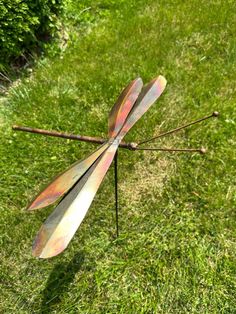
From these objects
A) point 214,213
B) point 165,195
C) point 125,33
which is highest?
point 125,33

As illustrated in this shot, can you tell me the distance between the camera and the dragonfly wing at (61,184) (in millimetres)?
1721

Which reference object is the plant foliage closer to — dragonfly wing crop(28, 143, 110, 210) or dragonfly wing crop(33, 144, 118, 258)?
dragonfly wing crop(28, 143, 110, 210)

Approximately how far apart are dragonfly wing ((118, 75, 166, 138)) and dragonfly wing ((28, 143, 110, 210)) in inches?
11.1

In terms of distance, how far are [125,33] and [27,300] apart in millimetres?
2989

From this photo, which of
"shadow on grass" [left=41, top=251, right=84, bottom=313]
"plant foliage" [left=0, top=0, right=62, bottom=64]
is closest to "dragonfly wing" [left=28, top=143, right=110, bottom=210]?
"shadow on grass" [left=41, top=251, right=84, bottom=313]

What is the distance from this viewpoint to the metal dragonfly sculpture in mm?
1556

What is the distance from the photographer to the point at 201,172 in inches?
124

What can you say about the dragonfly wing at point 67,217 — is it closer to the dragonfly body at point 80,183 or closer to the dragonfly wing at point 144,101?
the dragonfly body at point 80,183

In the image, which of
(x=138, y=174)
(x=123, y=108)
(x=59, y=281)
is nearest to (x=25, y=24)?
(x=138, y=174)

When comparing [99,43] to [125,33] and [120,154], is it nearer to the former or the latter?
[125,33]

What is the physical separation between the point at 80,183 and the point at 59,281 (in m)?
1.33

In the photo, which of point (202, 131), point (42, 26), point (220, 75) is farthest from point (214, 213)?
point (42, 26)

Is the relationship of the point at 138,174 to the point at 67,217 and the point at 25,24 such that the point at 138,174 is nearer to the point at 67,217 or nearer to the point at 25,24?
the point at 67,217

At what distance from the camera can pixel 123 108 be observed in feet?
6.77
